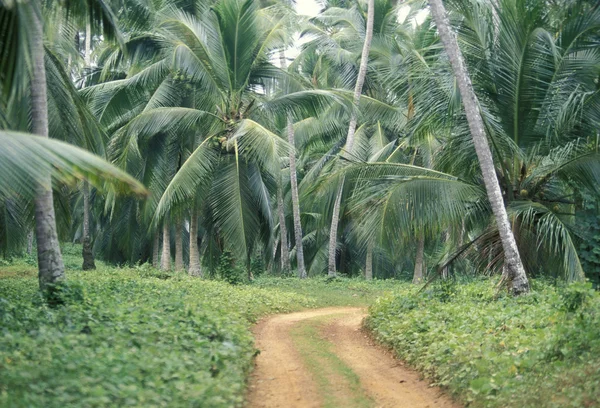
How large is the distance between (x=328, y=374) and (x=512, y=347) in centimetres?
219

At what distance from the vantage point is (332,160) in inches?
546

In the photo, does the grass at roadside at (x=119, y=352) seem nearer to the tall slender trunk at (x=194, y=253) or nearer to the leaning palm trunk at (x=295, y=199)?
the tall slender trunk at (x=194, y=253)

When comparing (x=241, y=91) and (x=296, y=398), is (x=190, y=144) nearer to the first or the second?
(x=241, y=91)

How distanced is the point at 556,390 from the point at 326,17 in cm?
2163

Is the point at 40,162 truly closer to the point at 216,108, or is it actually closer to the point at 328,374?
the point at 328,374

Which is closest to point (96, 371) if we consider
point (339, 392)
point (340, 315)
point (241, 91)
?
point (339, 392)

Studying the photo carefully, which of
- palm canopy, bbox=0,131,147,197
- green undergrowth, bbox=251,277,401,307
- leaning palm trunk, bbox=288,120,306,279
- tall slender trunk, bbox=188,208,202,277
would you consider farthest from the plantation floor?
leaning palm trunk, bbox=288,120,306,279

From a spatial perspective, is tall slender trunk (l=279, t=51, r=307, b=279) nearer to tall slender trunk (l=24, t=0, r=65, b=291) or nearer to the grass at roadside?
the grass at roadside

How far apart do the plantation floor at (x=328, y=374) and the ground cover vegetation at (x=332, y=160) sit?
0.37 m

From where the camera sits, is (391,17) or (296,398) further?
(391,17)

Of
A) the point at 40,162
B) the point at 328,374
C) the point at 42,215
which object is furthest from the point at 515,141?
the point at 40,162

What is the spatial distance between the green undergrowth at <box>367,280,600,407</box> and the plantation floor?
0.29 meters

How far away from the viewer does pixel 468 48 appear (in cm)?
1269

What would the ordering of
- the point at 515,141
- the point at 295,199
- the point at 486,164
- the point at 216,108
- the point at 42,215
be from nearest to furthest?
the point at 42,215
the point at 486,164
the point at 515,141
the point at 216,108
the point at 295,199
